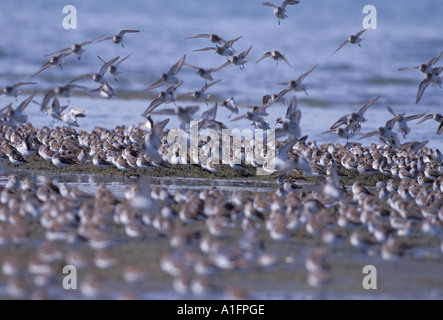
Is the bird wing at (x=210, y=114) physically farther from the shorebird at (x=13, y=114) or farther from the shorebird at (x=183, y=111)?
the shorebird at (x=13, y=114)

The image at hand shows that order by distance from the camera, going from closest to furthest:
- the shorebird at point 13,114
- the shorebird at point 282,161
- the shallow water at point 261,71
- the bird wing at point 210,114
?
the shallow water at point 261,71 < the shorebird at point 282,161 < the shorebird at point 13,114 < the bird wing at point 210,114

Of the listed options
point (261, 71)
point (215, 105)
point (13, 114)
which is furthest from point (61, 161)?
point (261, 71)

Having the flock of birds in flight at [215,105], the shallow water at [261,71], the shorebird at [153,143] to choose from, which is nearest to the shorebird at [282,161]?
the flock of birds in flight at [215,105]

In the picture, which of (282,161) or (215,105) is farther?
(215,105)

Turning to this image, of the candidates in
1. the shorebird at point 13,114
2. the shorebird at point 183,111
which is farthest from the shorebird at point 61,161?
the shorebird at point 183,111

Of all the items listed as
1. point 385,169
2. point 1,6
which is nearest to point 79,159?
point 385,169

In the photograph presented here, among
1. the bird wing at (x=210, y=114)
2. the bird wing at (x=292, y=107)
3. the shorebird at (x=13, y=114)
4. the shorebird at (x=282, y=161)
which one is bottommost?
the shorebird at (x=282, y=161)

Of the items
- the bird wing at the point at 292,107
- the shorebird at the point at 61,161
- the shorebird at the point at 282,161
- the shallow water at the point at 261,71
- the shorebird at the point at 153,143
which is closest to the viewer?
the shallow water at the point at 261,71

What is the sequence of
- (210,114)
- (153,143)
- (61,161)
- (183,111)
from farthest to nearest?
1. (210,114)
2. (61,161)
3. (153,143)
4. (183,111)

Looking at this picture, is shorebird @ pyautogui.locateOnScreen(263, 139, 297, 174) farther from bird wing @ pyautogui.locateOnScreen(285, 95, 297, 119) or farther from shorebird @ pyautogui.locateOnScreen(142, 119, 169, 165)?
shorebird @ pyautogui.locateOnScreen(142, 119, 169, 165)

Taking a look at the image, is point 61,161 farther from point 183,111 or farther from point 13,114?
point 183,111

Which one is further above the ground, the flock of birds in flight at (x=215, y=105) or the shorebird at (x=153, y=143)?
the flock of birds in flight at (x=215, y=105)

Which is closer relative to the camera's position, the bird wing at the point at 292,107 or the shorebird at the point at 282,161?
the bird wing at the point at 292,107

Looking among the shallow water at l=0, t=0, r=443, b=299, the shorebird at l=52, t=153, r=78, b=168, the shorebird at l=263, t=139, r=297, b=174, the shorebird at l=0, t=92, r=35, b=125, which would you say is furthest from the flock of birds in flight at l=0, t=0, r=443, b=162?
the shallow water at l=0, t=0, r=443, b=299
